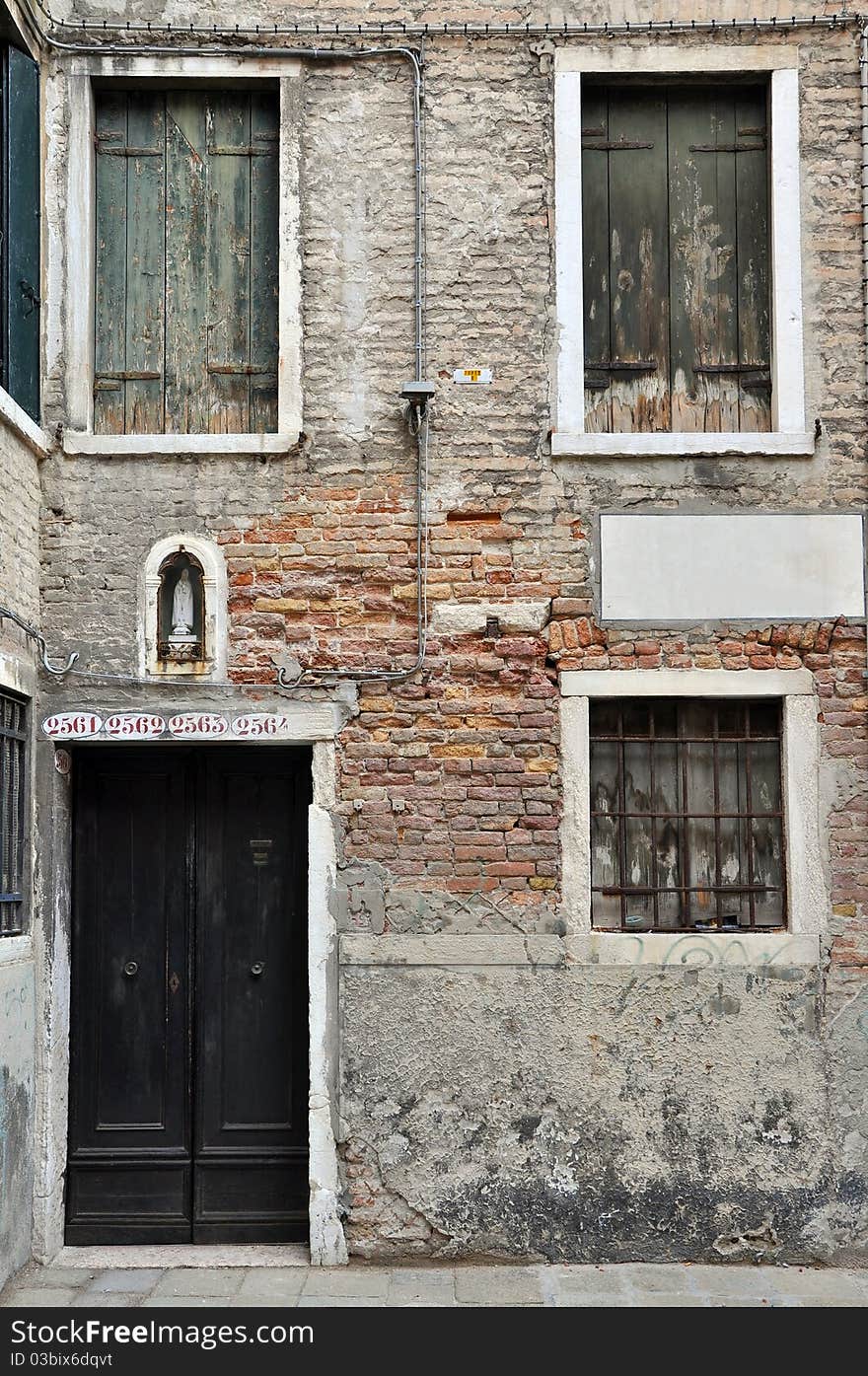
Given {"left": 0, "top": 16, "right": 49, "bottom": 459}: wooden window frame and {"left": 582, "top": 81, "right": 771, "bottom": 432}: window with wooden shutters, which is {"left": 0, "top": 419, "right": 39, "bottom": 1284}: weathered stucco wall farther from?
{"left": 582, "top": 81, "right": 771, "bottom": 432}: window with wooden shutters

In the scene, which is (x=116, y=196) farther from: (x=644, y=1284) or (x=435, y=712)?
(x=644, y=1284)

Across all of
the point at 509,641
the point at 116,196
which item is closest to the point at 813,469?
the point at 509,641

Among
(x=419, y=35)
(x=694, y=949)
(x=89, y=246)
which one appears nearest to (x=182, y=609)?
(x=89, y=246)

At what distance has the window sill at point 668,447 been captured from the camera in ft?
22.3

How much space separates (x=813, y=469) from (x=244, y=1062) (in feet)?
12.7

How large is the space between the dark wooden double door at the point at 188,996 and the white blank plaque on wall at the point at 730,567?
1786 mm

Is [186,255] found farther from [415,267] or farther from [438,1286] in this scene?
[438,1286]

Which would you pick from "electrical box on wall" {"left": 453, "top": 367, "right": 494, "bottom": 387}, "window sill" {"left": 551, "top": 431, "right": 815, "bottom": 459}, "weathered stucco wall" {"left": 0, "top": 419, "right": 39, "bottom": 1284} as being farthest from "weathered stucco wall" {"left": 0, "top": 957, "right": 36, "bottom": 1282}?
"window sill" {"left": 551, "top": 431, "right": 815, "bottom": 459}

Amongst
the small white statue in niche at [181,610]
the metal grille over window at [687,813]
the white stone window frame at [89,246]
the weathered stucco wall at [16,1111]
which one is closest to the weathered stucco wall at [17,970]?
the weathered stucco wall at [16,1111]

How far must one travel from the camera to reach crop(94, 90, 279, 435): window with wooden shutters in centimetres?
703

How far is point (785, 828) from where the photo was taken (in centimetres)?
679

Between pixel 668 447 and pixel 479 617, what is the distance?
1.20 m

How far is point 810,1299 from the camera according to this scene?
6.05 meters

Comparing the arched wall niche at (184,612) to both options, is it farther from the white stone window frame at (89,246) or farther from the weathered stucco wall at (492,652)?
the white stone window frame at (89,246)
